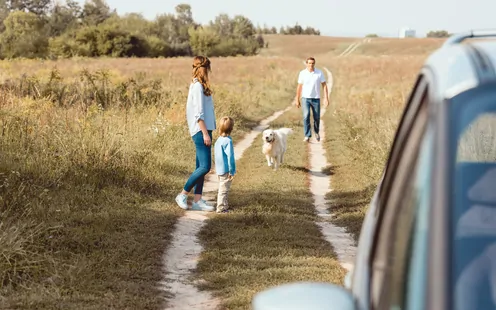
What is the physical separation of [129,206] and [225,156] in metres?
1.36

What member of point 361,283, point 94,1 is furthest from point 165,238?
point 94,1

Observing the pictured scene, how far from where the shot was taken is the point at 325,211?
1100 cm

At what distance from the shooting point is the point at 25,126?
38.9ft

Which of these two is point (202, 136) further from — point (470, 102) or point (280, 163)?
point (470, 102)

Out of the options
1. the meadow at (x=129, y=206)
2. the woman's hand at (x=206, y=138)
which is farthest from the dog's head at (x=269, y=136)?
the woman's hand at (x=206, y=138)

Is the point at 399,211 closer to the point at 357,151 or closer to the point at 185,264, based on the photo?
the point at 185,264

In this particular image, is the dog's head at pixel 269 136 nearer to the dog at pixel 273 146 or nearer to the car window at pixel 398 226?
the dog at pixel 273 146

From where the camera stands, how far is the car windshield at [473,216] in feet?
5.54

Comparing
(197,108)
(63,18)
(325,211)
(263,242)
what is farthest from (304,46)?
(263,242)

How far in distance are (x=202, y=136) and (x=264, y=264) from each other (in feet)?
9.63

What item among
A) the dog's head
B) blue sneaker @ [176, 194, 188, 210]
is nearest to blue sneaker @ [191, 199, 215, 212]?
blue sneaker @ [176, 194, 188, 210]

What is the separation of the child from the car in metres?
7.71

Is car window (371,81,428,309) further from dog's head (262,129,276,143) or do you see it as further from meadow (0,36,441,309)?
dog's head (262,129,276,143)

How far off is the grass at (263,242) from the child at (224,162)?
0.75ft
